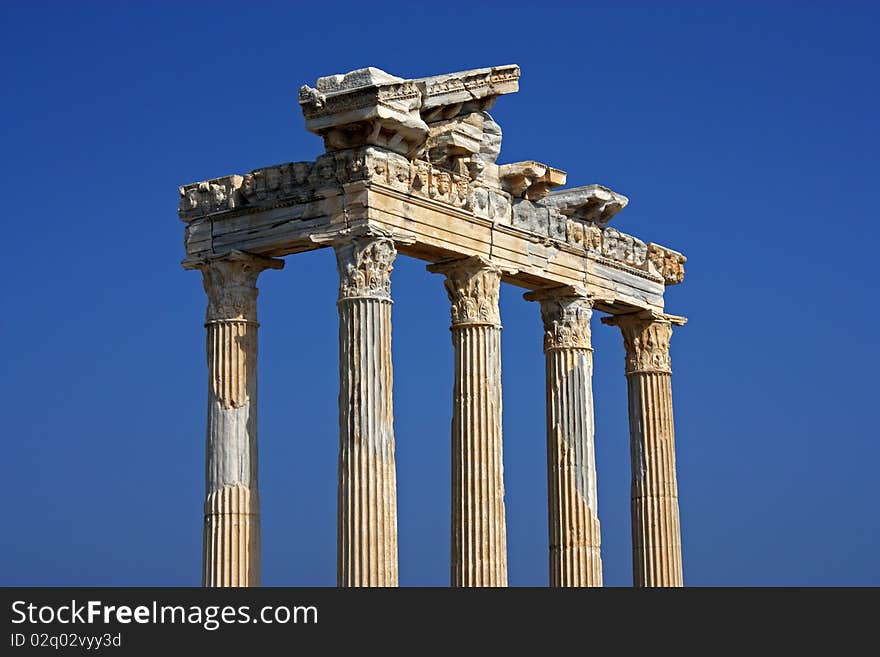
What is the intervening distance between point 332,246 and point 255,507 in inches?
243

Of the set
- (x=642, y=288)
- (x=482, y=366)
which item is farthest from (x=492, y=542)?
(x=642, y=288)

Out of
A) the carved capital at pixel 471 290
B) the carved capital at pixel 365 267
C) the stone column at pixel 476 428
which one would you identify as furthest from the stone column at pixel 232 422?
the stone column at pixel 476 428

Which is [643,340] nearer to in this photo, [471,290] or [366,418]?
[471,290]

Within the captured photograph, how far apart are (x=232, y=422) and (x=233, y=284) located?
3.14m

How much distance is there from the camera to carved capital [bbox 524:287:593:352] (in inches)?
1972

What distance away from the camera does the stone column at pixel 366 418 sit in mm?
41625

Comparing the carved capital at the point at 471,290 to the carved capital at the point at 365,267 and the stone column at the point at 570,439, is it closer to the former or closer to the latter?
the carved capital at the point at 365,267

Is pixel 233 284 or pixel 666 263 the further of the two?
pixel 666 263

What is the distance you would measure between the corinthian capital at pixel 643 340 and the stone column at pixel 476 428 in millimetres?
8007

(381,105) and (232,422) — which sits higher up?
(381,105)

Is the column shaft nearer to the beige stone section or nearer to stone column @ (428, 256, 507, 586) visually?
stone column @ (428, 256, 507, 586)

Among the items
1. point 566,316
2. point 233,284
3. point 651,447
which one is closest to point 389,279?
point 233,284

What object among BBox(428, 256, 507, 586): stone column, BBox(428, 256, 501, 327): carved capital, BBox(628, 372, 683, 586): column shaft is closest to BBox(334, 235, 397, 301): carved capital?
BBox(428, 256, 501, 327): carved capital

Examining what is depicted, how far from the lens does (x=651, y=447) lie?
53781 mm
